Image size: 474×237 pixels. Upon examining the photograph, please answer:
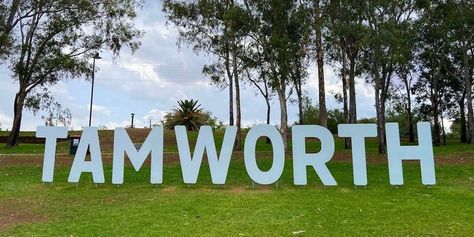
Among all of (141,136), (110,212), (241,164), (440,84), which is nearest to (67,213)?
(110,212)

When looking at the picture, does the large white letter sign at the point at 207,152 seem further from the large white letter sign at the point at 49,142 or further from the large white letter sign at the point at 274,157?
the large white letter sign at the point at 49,142

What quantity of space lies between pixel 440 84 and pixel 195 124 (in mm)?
24317

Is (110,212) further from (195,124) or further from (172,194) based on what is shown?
(195,124)

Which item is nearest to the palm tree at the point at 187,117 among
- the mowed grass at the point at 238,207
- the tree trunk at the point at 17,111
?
the tree trunk at the point at 17,111

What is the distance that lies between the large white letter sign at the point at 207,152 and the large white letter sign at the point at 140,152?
560mm

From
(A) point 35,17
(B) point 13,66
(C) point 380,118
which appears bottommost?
(C) point 380,118

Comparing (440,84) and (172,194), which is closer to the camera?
(172,194)

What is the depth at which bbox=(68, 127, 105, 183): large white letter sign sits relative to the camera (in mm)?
12078

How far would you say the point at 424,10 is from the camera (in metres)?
26.3

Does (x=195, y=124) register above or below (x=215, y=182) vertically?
above

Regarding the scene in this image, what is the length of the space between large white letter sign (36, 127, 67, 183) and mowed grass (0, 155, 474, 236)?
40cm

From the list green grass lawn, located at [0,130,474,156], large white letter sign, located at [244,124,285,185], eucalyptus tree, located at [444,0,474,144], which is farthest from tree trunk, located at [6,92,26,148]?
eucalyptus tree, located at [444,0,474,144]

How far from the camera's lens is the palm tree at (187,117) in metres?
48.9

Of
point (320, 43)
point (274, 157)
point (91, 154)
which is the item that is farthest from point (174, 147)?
point (274, 157)
